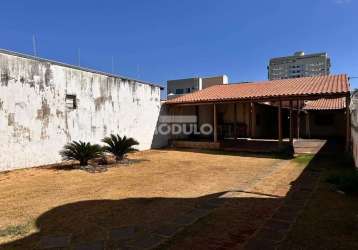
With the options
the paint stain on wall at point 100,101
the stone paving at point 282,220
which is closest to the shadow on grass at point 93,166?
the paint stain on wall at point 100,101

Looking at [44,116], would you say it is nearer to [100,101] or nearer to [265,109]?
[100,101]

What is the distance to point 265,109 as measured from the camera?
79.7 feet

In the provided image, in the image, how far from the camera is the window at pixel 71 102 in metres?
11.9

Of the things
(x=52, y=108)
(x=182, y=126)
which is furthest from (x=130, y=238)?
(x=182, y=126)

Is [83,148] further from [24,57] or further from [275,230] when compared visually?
[275,230]

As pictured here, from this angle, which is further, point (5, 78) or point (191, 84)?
point (191, 84)

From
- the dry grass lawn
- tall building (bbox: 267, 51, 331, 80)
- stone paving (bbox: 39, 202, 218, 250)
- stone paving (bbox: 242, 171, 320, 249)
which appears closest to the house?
the dry grass lawn

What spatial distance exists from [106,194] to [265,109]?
20052mm

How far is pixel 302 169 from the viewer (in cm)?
952

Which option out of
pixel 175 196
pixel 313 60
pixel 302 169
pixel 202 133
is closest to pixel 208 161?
pixel 302 169

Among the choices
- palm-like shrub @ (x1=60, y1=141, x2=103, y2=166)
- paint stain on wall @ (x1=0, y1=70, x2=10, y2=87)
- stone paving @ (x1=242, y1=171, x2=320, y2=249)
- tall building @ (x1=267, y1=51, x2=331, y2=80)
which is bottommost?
stone paving @ (x1=242, y1=171, x2=320, y2=249)

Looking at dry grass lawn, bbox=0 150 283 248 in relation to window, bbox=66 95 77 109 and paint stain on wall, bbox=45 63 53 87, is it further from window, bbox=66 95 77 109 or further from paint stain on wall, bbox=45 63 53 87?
paint stain on wall, bbox=45 63 53 87

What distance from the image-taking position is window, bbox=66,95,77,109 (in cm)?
1190

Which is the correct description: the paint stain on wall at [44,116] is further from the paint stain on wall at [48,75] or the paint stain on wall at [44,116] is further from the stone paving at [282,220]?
the stone paving at [282,220]
